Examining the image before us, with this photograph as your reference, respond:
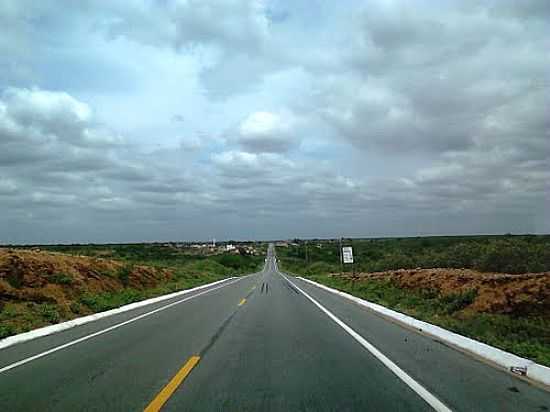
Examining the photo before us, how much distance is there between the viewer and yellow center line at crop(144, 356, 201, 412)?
23.6 ft

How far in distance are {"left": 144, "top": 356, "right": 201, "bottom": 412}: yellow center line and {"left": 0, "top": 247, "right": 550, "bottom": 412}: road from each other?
2 cm

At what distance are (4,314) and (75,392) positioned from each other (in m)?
11.2

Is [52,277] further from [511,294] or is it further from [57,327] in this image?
[511,294]

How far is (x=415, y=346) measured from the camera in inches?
483

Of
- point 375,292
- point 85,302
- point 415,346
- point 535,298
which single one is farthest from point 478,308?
point 85,302

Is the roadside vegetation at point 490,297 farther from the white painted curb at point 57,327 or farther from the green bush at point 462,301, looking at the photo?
the white painted curb at point 57,327

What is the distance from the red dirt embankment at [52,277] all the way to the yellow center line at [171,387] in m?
12.6

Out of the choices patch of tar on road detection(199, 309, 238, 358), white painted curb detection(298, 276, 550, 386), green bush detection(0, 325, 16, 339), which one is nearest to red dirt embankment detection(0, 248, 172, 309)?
green bush detection(0, 325, 16, 339)

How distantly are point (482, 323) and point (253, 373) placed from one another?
7649 millimetres

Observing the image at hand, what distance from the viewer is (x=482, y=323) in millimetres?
14484

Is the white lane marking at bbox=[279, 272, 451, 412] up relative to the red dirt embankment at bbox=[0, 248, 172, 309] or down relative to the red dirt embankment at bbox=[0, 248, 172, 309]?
down

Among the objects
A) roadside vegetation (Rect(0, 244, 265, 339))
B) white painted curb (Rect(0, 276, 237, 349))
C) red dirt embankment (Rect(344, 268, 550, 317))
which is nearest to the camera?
white painted curb (Rect(0, 276, 237, 349))

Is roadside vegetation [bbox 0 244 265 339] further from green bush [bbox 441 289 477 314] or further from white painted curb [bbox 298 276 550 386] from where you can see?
green bush [bbox 441 289 477 314]

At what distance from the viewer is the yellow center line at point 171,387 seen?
719 cm
